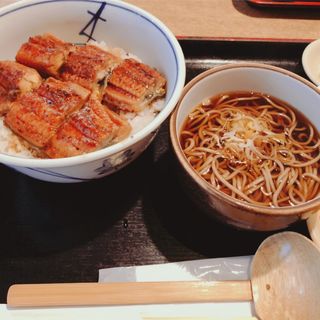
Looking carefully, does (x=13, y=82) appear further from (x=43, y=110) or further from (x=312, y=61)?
(x=312, y=61)

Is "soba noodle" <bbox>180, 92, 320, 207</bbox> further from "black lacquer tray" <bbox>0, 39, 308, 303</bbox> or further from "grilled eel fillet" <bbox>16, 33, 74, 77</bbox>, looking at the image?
"grilled eel fillet" <bbox>16, 33, 74, 77</bbox>

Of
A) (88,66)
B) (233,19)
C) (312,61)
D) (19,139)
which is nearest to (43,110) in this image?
(19,139)

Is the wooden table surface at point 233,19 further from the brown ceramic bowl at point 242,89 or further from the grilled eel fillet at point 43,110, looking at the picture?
the grilled eel fillet at point 43,110

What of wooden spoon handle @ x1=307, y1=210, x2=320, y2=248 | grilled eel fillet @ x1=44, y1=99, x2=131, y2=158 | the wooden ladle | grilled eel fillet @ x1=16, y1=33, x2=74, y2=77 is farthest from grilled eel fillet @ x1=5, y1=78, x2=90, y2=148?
wooden spoon handle @ x1=307, y1=210, x2=320, y2=248

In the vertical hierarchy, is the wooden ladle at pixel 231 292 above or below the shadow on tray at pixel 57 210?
below

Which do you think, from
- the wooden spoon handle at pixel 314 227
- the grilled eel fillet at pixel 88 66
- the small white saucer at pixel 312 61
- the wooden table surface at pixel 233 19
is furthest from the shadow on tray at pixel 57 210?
the wooden table surface at pixel 233 19

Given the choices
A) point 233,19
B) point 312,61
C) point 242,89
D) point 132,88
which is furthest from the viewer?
point 233,19

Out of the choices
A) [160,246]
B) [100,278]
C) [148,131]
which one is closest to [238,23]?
[148,131]
